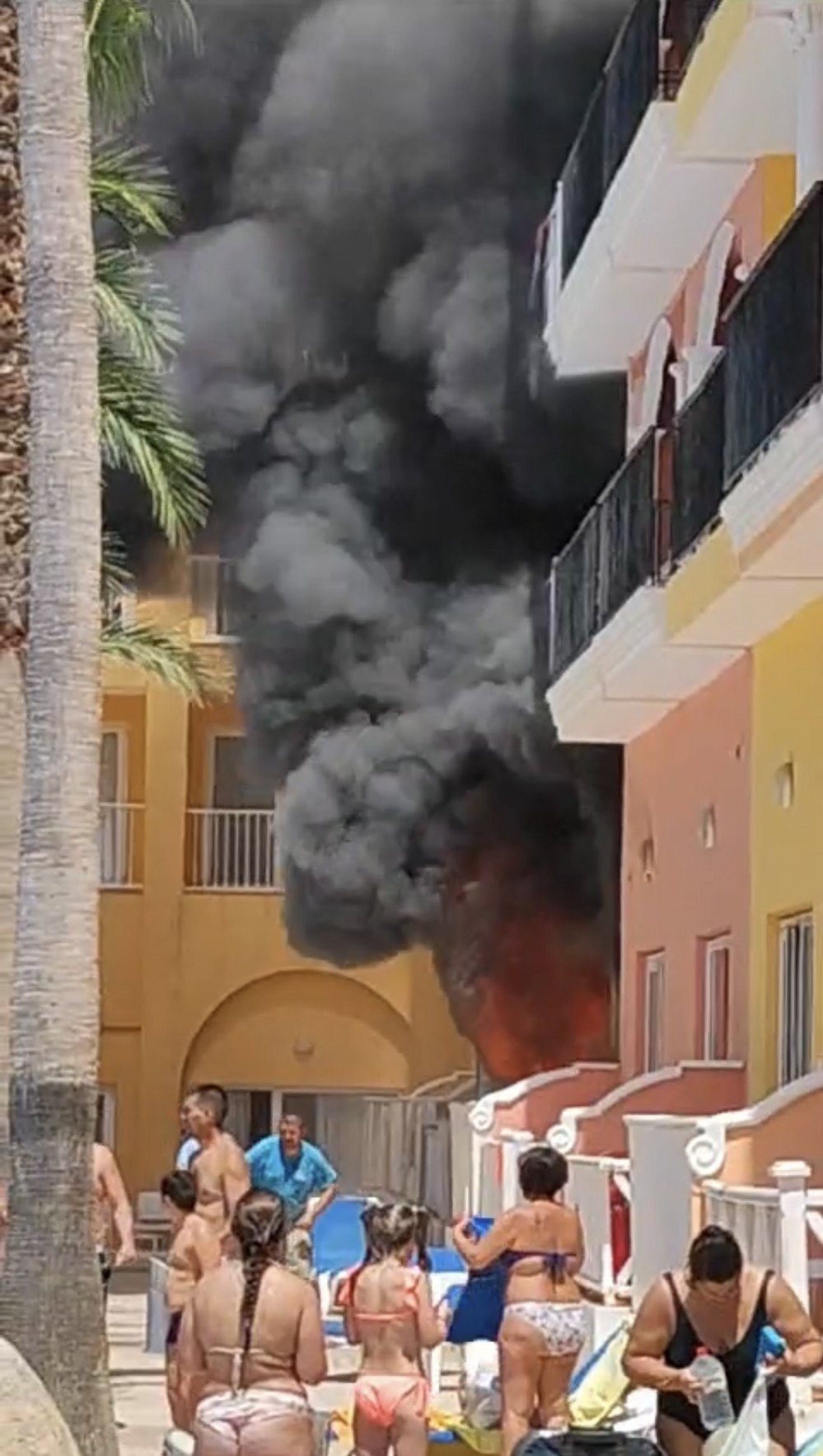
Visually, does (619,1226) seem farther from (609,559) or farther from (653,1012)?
(653,1012)

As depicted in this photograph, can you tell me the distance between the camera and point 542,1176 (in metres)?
11.2

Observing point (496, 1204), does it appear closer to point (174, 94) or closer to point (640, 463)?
point (640, 463)

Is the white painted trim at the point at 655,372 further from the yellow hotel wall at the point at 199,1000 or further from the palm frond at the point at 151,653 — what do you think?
the yellow hotel wall at the point at 199,1000

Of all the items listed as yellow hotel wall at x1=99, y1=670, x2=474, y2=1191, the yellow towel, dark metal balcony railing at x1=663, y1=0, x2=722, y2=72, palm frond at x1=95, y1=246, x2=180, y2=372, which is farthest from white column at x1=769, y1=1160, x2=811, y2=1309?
yellow hotel wall at x1=99, y1=670, x2=474, y2=1191

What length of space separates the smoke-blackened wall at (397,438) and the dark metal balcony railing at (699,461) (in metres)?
13.0

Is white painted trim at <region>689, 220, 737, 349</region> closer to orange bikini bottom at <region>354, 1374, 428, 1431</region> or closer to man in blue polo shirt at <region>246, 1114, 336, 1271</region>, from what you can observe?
man in blue polo shirt at <region>246, 1114, 336, 1271</region>

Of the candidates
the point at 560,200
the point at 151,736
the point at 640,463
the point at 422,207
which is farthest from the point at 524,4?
the point at 640,463

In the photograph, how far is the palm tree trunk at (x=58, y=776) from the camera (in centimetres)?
1185

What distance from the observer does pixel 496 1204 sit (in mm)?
19984

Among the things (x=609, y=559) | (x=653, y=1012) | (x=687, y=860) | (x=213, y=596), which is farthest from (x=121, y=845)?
(x=609, y=559)

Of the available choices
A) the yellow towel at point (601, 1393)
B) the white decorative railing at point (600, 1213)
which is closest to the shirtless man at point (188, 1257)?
the yellow towel at point (601, 1393)

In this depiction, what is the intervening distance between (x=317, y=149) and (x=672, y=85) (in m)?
17.6

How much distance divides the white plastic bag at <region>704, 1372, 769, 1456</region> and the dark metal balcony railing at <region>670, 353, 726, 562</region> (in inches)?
302

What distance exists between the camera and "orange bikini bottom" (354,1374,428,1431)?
10.5 metres
